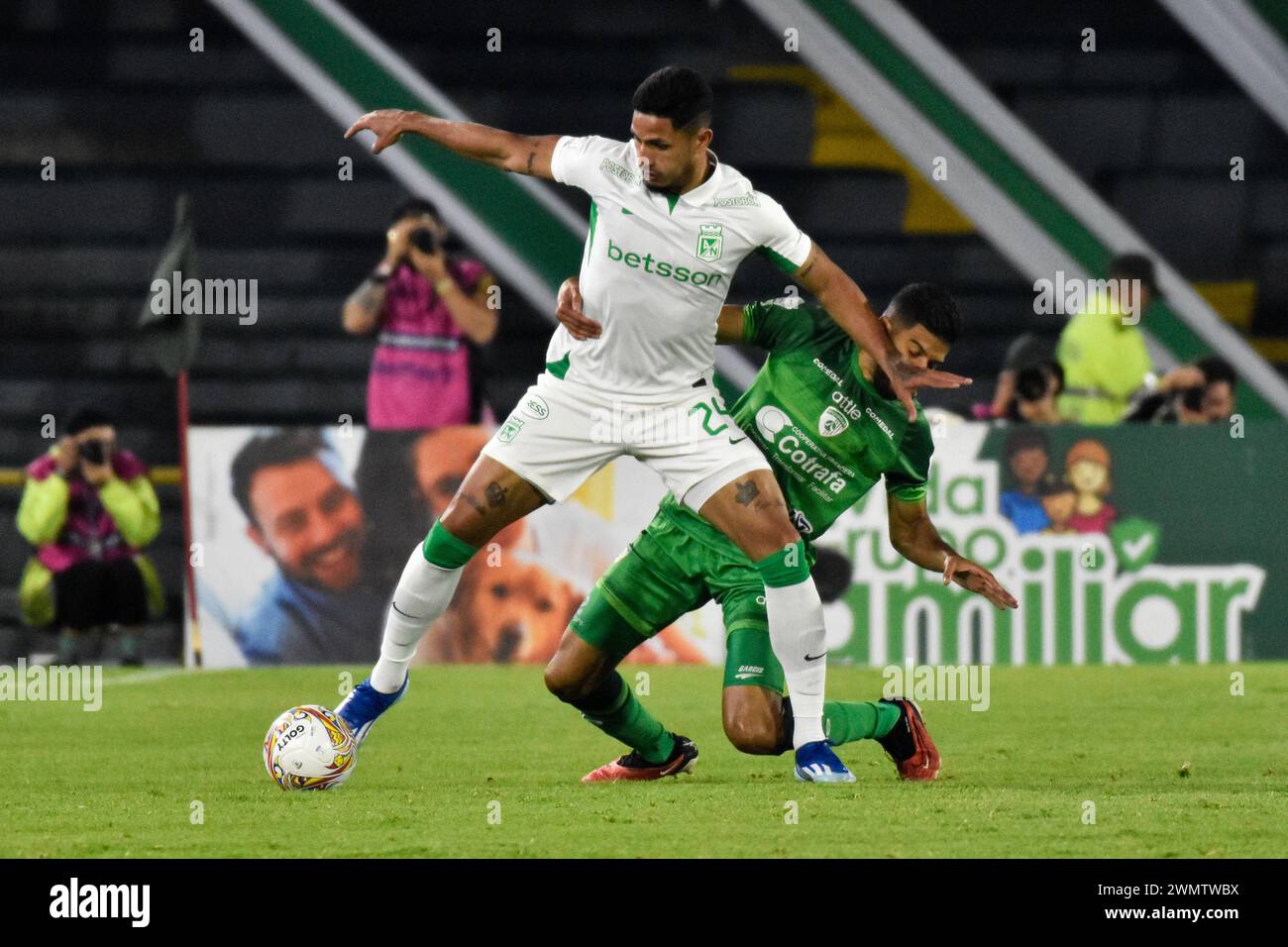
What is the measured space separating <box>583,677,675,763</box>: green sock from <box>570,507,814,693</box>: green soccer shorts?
0.14 meters

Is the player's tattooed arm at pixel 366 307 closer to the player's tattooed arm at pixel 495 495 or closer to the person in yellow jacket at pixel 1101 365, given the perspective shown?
the person in yellow jacket at pixel 1101 365

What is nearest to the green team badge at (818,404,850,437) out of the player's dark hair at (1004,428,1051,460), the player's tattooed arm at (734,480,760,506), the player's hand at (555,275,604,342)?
the player's tattooed arm at (734,480,760,506)

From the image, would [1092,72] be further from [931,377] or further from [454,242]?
[931,377]

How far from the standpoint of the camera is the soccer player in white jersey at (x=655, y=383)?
6668 mm

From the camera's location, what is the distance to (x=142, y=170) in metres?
14.1

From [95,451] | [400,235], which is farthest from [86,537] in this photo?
[400,235]

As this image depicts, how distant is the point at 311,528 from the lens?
11156 millimetres

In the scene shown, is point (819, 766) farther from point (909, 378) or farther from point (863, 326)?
point (863, 326)

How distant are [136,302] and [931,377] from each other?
26.1ft

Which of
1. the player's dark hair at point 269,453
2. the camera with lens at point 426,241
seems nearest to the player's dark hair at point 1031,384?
the camera with lens at point 426,241

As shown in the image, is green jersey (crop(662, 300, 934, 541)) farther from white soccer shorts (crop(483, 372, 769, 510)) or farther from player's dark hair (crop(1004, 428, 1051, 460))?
player's dark hair (crop(1004, 428, 1051, 460))

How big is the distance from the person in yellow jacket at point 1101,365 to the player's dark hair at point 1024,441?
93 centimetres

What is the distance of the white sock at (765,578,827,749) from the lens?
6668 mm
